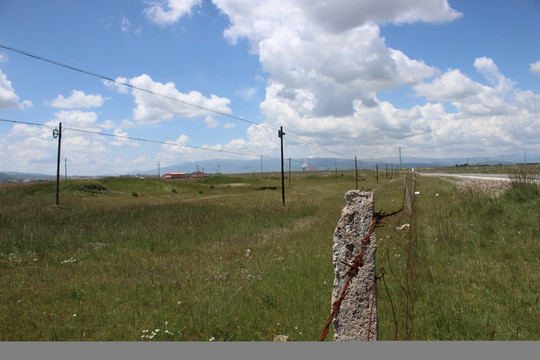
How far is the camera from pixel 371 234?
8.42 feet

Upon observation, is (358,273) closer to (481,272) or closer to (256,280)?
(256,280)

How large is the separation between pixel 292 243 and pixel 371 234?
25.4 ft

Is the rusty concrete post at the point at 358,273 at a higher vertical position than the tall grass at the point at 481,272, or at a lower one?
higher

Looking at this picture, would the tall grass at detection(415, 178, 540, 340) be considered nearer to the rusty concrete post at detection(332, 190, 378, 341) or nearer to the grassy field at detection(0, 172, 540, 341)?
the grassy field at detection(0, 172, 540, 341)

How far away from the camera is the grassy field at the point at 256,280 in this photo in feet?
14.7

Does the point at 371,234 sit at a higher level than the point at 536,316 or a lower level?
higher

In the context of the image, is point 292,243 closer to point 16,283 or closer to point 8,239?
point 16,283

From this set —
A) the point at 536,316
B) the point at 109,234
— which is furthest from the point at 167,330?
the point at 109,234

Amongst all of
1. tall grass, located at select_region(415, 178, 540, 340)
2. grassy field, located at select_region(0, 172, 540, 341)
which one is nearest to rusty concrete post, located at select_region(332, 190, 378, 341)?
grassy field, located at select_region(0, 172, 540, 341)

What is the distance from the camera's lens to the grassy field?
4484 millimetres

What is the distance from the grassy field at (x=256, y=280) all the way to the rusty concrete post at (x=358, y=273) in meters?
0.73

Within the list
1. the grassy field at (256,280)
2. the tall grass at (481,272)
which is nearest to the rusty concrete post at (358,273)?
the grassy field at (256,280)

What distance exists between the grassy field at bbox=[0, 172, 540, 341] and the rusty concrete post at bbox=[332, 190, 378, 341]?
28.6 inches

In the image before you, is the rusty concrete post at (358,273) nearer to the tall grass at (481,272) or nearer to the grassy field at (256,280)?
the grassy field at (256,280)
